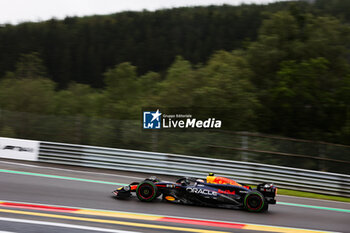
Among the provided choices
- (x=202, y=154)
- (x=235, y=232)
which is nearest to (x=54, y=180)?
(x=202, y=154)

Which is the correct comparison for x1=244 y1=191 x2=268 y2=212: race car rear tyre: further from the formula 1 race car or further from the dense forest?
the dense forest

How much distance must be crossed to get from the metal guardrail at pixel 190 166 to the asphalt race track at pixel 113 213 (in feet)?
4.81

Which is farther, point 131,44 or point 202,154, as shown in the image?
point 131,44

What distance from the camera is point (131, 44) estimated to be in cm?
8862

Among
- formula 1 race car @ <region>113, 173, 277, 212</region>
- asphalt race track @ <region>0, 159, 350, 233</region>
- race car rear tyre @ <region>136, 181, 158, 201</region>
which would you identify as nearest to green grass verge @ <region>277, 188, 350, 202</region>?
asphalt race track @ <region>0, 159, 350, 233</region>

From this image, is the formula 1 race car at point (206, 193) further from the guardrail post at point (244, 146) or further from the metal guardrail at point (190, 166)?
the guardrail post at point (244, 146)

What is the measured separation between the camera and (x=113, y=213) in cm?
871

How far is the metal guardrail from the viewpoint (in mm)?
13961

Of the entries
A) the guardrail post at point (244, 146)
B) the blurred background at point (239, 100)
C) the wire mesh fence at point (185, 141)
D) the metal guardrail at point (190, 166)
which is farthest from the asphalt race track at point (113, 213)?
the blurred background at point (239, 100)

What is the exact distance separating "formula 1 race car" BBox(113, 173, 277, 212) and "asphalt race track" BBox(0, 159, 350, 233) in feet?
0.58

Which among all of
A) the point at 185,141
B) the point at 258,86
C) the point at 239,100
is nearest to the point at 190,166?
the point at 185,141

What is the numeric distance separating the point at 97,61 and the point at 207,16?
29.3 meters

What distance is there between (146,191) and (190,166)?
4736 mm

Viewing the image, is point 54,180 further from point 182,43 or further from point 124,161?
point 182,43
